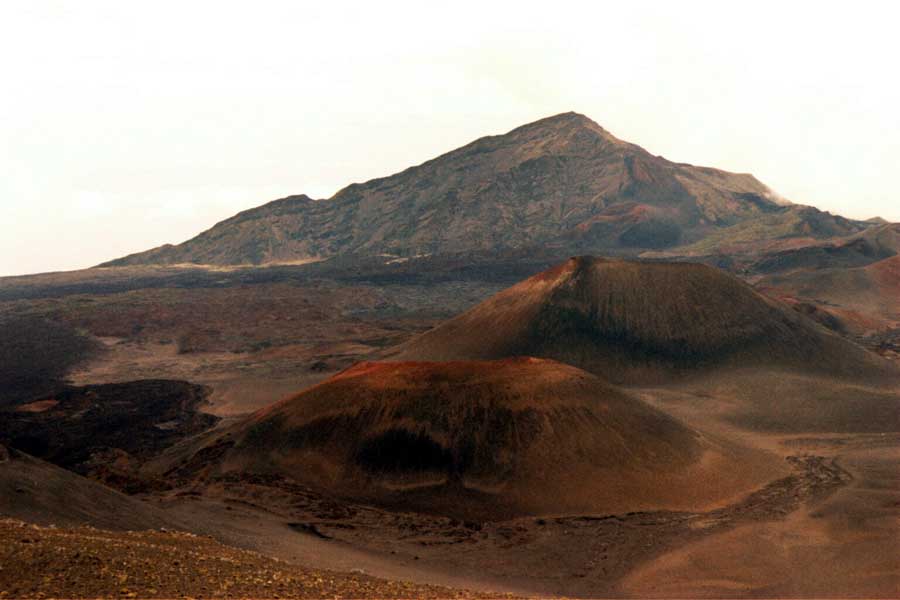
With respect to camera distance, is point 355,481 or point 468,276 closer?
point 355,481

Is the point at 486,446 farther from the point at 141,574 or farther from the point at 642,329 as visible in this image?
the point at 642,329

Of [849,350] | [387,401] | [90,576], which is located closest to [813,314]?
[849,350]

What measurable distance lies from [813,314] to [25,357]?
113 metres

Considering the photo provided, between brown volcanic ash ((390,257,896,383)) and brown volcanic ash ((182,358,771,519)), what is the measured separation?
25.0 metres

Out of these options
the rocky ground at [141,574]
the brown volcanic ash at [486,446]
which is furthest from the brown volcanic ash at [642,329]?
the rocky ground at [141,574]

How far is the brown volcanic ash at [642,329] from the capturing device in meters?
73.9

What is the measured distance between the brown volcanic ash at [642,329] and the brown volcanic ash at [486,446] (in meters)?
25.0

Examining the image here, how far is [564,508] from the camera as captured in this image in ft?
128

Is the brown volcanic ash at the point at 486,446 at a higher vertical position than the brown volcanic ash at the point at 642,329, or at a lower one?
lower

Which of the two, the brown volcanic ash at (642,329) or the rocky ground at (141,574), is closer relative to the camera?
the rocky ground at (141,574)

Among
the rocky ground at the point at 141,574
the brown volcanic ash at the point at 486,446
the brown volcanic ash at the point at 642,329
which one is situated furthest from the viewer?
the brown volcanic ash at the point at 642,329

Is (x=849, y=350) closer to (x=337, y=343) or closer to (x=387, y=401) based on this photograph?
(x=387, y=401)

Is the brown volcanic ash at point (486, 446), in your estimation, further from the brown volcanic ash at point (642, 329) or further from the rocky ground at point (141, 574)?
the brown volcanic ash at point (642, 329)

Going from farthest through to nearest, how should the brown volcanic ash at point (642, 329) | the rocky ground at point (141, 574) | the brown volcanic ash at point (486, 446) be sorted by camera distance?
1. the brown volcanic ash at point (642, 329)
2. the brown volcanic ash at point (486, 446)
3. the rocky ground at point (141, 574)
